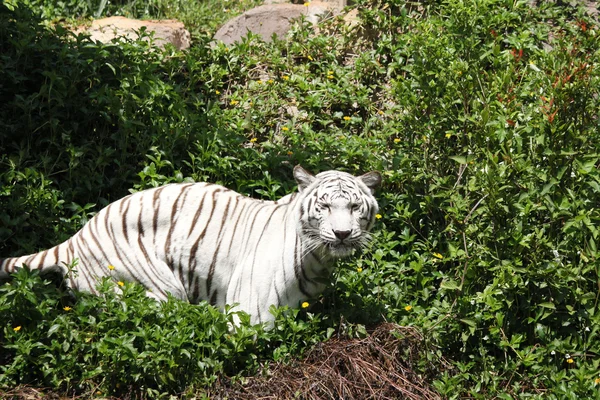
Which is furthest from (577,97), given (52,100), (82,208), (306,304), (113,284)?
(52,100)

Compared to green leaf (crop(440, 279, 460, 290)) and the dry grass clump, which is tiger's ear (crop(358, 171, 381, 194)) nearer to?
green leaf (crop(440, 279, 460, 290))

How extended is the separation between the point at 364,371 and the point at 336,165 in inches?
73.8

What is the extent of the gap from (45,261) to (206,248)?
3.02ft

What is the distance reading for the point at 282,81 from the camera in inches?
289

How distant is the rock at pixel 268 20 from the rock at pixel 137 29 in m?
0.35

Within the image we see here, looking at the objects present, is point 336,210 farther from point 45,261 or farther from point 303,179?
point 45,261

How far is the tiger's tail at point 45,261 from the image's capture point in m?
5.03

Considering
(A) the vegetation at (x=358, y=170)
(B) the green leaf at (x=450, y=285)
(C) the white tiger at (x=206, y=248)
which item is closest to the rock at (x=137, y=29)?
(A) the vegetation at (x=358, y=170)

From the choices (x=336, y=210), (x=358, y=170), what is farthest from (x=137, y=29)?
(x=336, y=210)

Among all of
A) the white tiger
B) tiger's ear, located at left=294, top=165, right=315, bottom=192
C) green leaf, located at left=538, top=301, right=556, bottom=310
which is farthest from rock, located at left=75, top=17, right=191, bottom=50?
green leaf, located at left=538, top=301, right=556, bottom=310

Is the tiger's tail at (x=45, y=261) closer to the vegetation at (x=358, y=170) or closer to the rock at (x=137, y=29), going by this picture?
the vegetation at (x=358, y=170)

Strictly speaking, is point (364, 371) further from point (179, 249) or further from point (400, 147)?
point (400, 147)

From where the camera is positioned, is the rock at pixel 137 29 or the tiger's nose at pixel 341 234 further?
the rock at pixel 137 29

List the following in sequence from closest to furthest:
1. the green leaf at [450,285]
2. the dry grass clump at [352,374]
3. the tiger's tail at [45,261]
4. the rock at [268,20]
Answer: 1. the dry grass clump at [352,374]
2. the green leaf at [450,285]
3. the tiger's tail at [45,261]
4. the rock at [268,20]
